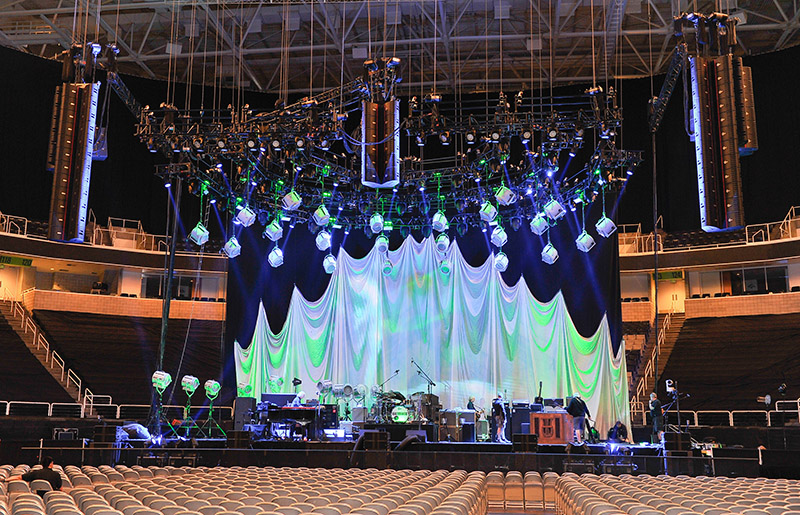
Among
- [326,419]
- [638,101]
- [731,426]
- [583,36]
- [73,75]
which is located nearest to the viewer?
[73,75]

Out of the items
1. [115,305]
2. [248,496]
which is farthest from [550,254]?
[115,305]

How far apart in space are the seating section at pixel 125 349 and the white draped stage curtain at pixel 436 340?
3.84 m

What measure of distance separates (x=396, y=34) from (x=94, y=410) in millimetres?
12818

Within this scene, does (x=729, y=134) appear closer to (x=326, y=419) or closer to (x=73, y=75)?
(x=73, y=75)

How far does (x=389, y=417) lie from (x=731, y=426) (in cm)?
830

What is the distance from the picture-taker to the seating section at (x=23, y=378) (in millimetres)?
19406

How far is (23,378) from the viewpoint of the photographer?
65.4 ft

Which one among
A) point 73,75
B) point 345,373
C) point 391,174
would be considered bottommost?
point 345,373

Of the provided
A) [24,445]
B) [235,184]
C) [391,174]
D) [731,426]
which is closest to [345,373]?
[235,184]

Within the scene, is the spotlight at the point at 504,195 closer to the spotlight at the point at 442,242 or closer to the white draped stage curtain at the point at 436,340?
the spotlight at the point at 442,242

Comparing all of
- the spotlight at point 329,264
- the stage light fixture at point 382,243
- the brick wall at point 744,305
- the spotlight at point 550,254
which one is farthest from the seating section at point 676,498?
the brick wall at point 744,305

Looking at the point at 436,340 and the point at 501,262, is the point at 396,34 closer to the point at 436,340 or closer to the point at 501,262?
the point at 501,262

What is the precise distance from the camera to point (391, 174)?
29.6 feet

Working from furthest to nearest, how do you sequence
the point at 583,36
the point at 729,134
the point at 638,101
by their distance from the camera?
the point at 638,101, the point at 583,36, the point at 729,134
